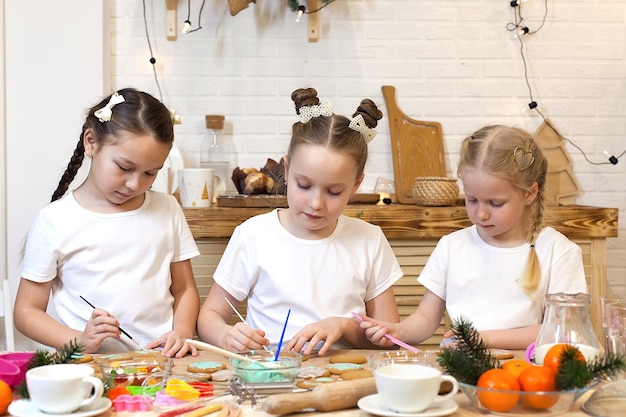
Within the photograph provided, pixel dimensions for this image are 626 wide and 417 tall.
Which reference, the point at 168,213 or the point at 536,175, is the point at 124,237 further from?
the point at 536,175

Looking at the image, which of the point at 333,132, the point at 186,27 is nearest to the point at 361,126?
the point at 333,132

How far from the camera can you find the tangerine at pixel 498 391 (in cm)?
124

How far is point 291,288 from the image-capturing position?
2176mm

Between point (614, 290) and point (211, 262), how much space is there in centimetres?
183

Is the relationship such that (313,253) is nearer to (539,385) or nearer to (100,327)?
(100,327)

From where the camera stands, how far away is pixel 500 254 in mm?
2184

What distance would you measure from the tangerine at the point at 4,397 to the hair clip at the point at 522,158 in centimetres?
135

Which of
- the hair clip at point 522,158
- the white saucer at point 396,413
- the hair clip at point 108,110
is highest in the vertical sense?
the hair clip at point 108,110

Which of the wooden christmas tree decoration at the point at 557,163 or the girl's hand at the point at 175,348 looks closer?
the girl's hand at the point at 175,348

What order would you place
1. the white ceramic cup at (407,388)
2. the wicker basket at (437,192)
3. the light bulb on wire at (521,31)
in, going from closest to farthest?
the white ceramic cup at (407,388) → the wicker basket at (437,192) → the light bulb on wire at (521,31)

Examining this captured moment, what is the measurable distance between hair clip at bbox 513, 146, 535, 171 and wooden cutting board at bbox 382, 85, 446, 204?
1.29m

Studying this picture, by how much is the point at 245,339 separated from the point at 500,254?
0.79 metres

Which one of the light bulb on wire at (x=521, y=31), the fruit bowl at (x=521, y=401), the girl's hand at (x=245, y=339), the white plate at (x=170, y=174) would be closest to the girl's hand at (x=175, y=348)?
the girl's hand at (x=245, y=339)

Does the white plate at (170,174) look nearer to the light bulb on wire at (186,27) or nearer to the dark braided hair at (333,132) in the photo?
the light bulb on wire at (186,27)
